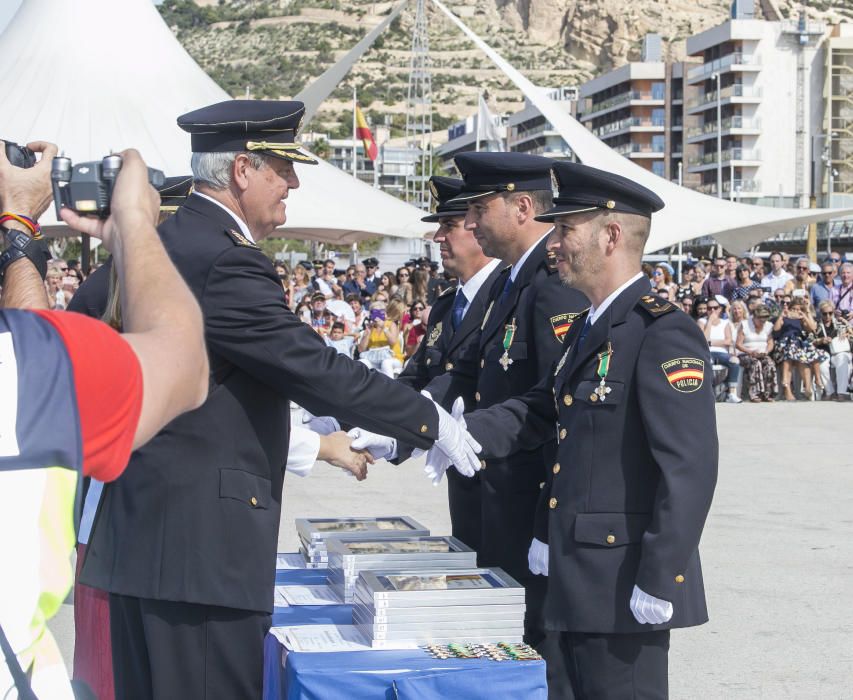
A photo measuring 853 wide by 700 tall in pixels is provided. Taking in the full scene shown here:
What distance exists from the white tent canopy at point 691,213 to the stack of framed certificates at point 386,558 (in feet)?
59.2

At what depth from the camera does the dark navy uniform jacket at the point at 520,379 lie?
370 centimetres

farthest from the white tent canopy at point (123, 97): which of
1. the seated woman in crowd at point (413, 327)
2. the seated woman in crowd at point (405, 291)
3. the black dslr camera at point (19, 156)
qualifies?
the black dslr camera at point (19, 156)

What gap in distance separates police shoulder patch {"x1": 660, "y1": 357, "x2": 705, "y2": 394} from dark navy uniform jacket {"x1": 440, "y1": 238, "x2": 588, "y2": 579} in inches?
25.1

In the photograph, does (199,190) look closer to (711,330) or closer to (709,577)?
(709,577)

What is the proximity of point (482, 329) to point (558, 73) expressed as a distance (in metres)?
158

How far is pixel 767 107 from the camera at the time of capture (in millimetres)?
91562

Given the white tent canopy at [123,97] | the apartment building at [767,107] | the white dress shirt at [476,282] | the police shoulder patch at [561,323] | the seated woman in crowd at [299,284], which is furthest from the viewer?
Result: the apartment building at [767,107]

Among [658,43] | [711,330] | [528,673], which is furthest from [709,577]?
[658,43]

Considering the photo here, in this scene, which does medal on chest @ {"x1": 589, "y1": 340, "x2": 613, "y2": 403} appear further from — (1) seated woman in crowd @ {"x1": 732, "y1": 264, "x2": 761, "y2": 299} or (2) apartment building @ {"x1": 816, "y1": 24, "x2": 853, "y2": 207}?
(2) apartment building @ {"x1": 816, "y1": 24, "x2": 853, "y2": 207}

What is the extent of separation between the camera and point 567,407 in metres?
3.28

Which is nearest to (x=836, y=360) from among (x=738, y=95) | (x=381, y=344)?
(x=381, y=344)

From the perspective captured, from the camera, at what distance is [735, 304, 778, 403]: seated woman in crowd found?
15477 millimetres

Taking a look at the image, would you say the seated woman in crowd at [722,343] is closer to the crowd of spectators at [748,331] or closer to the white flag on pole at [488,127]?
the crowd of spectators at [748,331]

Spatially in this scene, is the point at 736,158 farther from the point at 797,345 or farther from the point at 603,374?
the point at 603,374
